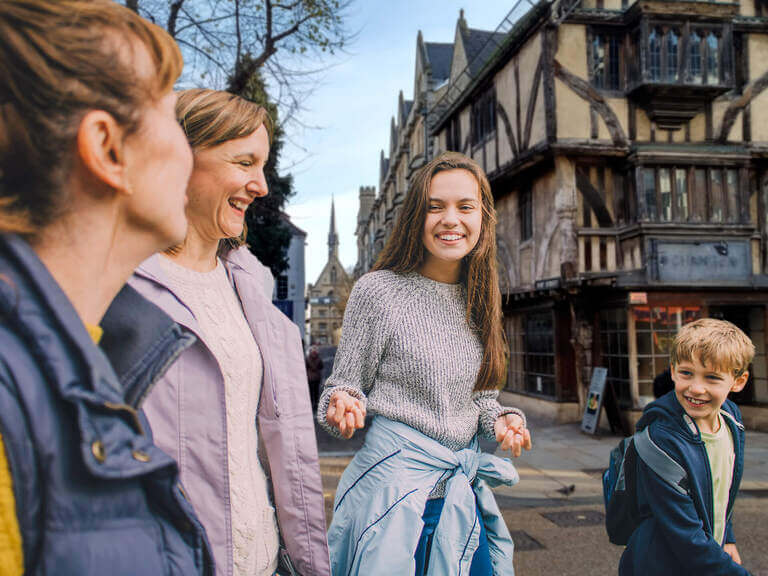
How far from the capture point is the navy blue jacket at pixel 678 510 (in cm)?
224

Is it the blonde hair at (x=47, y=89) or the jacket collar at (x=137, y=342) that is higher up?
the blonde hair at (x=47, y=89)

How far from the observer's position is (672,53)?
39.0ft

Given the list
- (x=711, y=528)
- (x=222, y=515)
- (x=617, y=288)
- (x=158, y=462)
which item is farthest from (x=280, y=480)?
(x=617, y=288)

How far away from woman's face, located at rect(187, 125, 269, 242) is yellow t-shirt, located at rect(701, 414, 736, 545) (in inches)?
77.7

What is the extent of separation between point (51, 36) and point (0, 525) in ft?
2.18

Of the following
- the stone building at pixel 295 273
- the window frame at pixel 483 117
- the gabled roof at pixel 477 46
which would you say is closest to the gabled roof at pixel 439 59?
the gabled roof at pixel 477 46

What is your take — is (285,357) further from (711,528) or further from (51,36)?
(711,528)

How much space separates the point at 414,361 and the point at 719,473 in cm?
130

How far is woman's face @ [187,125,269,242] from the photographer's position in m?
1.45

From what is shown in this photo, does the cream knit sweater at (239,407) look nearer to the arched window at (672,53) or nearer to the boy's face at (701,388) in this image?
the boy's face at (701,388)

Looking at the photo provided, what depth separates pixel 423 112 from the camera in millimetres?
28562

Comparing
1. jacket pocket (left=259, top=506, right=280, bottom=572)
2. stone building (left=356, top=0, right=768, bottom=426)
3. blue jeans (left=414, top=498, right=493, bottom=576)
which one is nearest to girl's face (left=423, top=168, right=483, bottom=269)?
Answer: blue jeans (left=414, top=498, right=493, bottom=576)

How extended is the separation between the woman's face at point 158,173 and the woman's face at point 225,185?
38 cm

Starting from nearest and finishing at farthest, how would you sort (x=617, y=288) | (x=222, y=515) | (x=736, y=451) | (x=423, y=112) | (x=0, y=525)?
(x=0, y=525) → (x=222, y=515) → (x=736, y=451) → (x=617, y=288) → (x=423, y=112)
